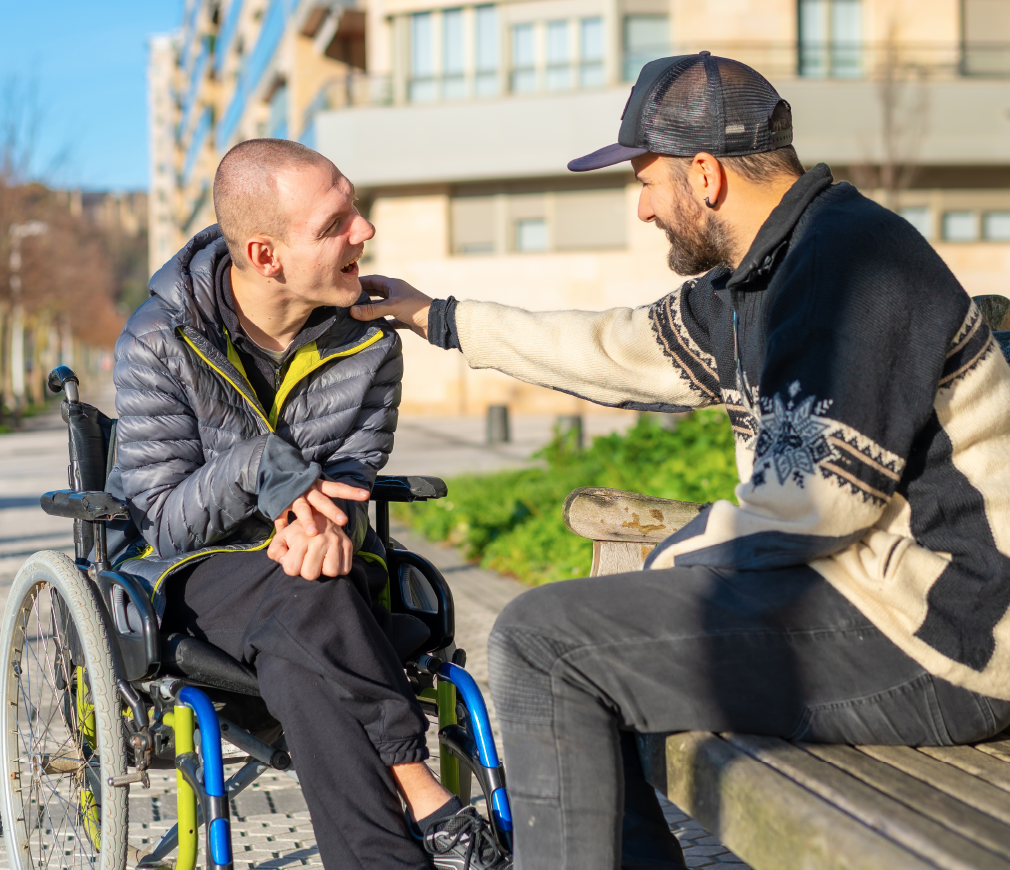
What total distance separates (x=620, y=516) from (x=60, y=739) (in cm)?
155

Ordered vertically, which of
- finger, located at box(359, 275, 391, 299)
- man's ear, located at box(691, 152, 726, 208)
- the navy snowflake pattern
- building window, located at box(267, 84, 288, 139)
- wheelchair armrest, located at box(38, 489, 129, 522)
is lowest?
wheelchair armrest, located at box(38, 489, 129, 522)

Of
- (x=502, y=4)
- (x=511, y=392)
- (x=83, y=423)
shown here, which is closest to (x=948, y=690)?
(x=83, y=423)

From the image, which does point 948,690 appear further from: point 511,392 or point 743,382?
point 511,392

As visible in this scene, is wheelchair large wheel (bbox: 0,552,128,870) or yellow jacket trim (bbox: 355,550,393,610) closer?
wheelchair large wheel (bbox: 0,552,128,870)

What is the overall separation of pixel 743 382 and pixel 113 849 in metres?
1.65

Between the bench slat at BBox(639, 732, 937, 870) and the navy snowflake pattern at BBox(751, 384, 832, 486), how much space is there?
45 centimetres

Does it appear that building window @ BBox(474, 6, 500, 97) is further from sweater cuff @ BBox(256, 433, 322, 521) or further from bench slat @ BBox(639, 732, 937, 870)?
bench slat @ BBox(639, 732, 937, 870)

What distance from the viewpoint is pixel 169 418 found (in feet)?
8.84

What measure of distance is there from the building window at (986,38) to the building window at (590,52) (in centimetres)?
756

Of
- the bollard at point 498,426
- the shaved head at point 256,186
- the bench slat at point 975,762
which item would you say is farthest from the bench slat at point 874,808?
the bollard at point 498,426

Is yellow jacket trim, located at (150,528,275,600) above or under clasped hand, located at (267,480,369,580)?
under

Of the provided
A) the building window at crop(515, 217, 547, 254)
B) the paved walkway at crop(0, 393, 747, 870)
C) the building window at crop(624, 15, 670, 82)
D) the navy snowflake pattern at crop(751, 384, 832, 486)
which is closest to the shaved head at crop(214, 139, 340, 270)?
the navy snowflake pattern at crop(751, 384, 832, 486)

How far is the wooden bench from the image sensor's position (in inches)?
60.8

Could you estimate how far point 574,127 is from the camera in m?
24.7
